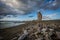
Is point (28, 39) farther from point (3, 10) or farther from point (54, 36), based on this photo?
point (3, 10)

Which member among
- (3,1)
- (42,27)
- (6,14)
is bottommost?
(42,27)

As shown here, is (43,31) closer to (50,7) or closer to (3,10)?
(50,7)

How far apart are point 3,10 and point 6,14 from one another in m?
0.13

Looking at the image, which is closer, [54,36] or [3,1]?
[54,36]

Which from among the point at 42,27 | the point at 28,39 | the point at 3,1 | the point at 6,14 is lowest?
the point at 28,39

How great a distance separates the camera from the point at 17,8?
324 centimetres

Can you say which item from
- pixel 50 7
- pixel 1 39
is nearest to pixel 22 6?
pixel 50 7

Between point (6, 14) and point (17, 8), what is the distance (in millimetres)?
320

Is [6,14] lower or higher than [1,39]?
higher

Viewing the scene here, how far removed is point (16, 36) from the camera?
3.12 m

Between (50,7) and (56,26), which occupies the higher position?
(50,7)

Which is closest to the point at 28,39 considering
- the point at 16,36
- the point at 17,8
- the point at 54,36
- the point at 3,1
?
the point at 16,36

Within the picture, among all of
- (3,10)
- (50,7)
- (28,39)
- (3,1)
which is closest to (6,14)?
(3,10)

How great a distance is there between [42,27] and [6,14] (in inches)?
38.1
